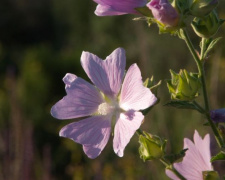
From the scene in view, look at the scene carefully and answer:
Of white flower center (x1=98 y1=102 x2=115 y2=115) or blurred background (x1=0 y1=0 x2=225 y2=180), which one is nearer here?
white flower center (x1=98 y1=102 x2=115 y2=115)

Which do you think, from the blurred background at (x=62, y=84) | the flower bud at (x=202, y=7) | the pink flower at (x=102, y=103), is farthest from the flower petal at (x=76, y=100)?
the blurred background at (x=62, y=84)

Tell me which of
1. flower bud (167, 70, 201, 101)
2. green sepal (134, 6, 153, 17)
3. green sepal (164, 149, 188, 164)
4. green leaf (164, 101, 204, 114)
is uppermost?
green sepal (134, 6, 153, 17)

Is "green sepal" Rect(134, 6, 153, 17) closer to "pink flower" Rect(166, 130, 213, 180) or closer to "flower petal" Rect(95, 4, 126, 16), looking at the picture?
"flower petal" Rect(95, 4, 126, 16)

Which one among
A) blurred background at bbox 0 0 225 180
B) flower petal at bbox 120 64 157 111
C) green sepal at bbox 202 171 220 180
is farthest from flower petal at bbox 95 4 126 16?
blurred background at bbox 0 0 225 180

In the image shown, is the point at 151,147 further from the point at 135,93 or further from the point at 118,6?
the point at 118,6

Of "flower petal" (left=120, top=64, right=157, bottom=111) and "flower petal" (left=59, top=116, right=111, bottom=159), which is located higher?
"flower petal" (left=120, top=64, right=157, bottom=111)

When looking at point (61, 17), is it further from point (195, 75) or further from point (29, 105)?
point (195, 75)

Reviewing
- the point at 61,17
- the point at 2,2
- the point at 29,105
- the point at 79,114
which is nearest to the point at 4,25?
the point at 2,2
